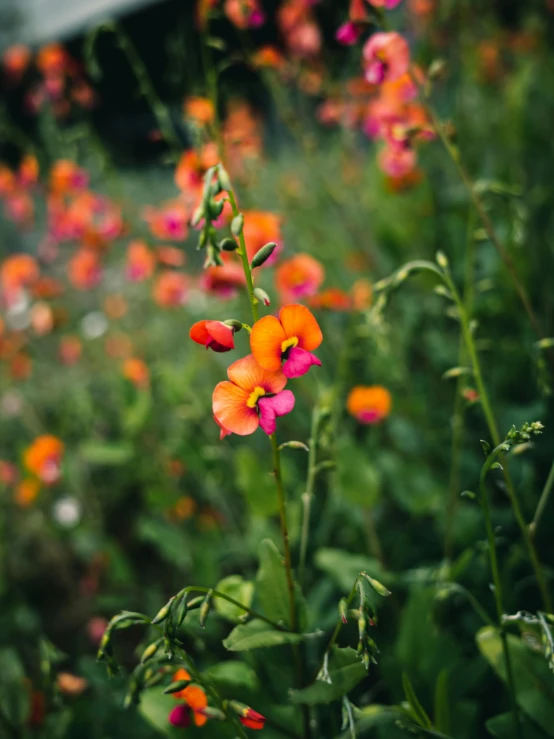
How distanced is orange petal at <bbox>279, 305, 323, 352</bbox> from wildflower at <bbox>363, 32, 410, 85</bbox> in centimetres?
63

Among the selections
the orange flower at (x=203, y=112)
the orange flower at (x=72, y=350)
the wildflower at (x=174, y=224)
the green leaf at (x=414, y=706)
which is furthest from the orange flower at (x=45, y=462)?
the green leaf at (x=414, y=706)

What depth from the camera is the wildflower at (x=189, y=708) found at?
74 centimetres

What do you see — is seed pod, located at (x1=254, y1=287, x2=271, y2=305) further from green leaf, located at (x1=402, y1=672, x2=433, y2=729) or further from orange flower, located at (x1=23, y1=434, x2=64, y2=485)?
orange flower, located at (x1=23, y1=434, x2=64, y2=485)

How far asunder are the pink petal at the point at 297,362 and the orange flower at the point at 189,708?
0.46 m

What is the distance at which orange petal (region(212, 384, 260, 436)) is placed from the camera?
619 millimetres

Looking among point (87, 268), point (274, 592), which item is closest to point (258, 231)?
point (274, 592)

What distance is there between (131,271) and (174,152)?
1.52 feet

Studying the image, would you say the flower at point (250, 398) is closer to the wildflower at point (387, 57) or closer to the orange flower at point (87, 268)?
the wildflower at point (387, 57)

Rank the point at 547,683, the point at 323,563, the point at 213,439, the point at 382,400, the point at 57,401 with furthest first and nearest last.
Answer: the point at 57,401, the point at 213,439, the point at 382,400, the point at 323,563, the point at 547,683

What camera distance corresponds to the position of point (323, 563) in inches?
45.0

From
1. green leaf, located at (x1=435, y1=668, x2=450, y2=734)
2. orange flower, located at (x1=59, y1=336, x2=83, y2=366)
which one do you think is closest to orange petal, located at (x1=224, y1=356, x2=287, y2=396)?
green leaf, located at (x1=435, y1=668, x2=450, y2=734)

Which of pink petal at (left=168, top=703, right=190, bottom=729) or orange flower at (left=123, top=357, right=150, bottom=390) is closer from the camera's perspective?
pink petal at (left=168, top=703, right=190, bottom=729)

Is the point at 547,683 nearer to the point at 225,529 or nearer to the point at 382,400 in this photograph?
the point at 382,400

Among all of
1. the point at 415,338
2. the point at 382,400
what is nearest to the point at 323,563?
the point at 382,400
